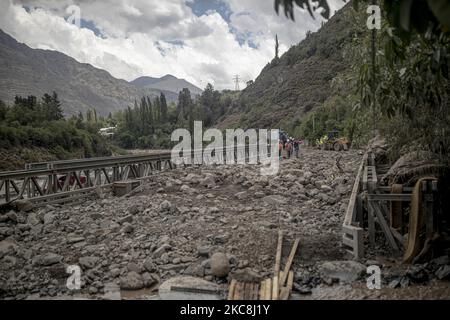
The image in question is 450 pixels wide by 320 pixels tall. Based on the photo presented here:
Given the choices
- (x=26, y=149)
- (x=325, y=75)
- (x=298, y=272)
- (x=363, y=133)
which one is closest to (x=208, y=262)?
(x=298, y=272)

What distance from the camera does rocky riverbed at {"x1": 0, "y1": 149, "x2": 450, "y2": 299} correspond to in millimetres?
5316

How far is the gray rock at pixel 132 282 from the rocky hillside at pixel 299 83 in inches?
2066

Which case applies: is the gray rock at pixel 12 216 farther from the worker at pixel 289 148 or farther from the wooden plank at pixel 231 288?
the worker at pixel 289 148

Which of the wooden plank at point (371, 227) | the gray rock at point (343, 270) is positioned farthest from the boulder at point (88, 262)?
the wooden plank at point (371, 227)

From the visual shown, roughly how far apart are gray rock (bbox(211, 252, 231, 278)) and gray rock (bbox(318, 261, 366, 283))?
4.48 feet

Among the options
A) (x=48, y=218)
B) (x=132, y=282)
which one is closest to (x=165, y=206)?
(x=48, y=218)

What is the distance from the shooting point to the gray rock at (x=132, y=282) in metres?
5.26

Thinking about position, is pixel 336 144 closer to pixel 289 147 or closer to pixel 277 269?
pixel 289 147

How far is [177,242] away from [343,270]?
3.09 m

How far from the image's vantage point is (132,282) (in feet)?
17.4

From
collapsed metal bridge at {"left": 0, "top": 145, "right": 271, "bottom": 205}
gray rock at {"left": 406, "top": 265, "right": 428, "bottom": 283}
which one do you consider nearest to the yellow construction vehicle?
collapsed metal bridge at {"left": 0, "top": 145, "right": 271, "bottom": 205}

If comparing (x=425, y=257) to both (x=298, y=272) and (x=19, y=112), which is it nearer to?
(x=298, y=272)
